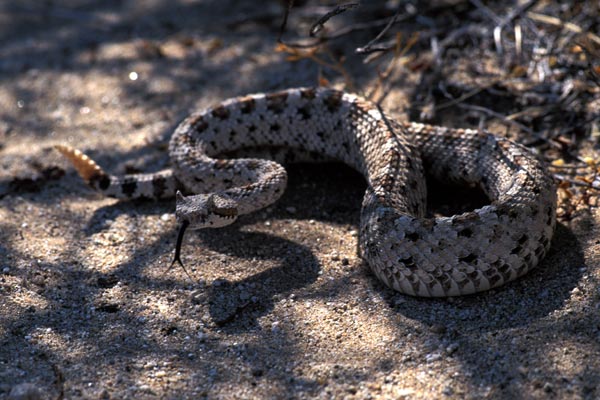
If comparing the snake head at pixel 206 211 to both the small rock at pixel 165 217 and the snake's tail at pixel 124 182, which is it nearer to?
the small rock at pixel 165 217

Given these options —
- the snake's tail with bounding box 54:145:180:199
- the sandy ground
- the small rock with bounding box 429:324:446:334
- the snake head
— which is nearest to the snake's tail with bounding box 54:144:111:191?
the snake's tail with bounding box 54:145:180:199

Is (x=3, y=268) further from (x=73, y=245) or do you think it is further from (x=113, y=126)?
(x=113, y=126)

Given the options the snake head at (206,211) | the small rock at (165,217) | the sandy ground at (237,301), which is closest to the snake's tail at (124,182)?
the sandy ground at (237,301)

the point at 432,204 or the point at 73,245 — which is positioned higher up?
the point at 432,204

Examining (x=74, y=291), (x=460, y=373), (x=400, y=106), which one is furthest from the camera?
(x=400, y=106)

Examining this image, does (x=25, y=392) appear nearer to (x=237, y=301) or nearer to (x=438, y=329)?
(x=237, y=301)

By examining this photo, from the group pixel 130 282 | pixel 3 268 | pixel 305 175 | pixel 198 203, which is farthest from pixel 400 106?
pixel 3 268
